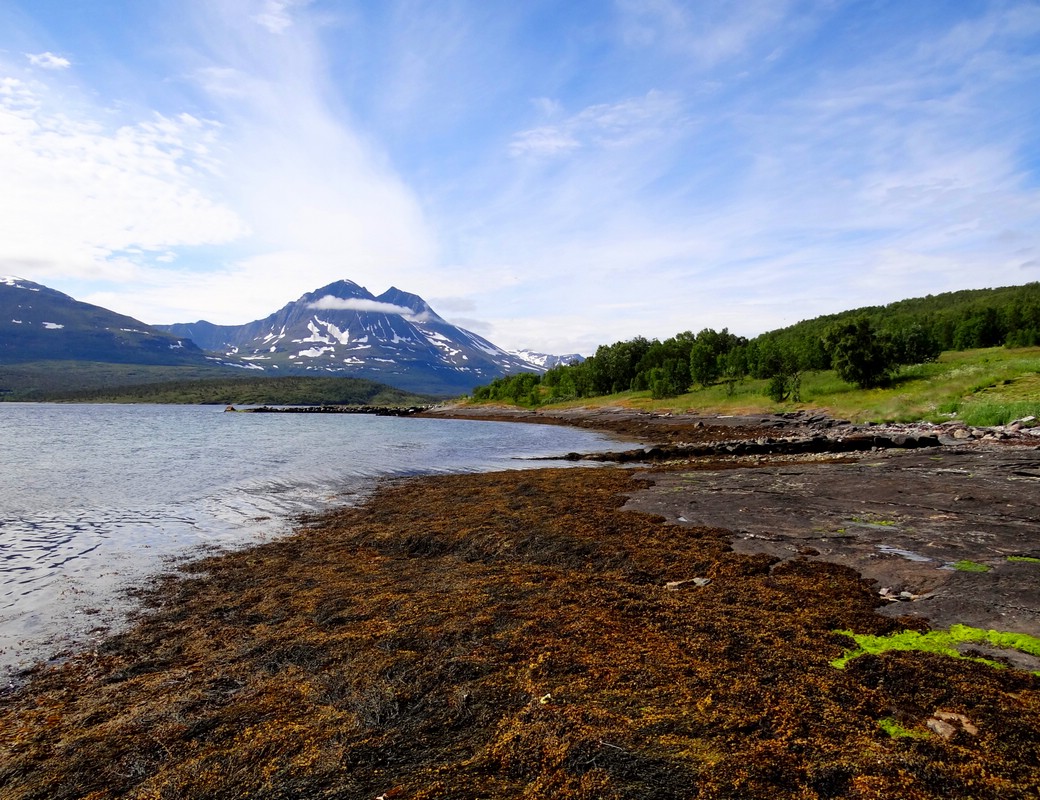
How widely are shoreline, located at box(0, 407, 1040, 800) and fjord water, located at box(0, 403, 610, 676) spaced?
189 cm

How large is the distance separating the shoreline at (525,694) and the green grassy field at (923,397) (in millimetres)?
40221

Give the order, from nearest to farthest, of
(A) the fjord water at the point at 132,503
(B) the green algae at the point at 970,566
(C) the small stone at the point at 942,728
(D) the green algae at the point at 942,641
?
(C) the small stone at the point at 942,728
(D) the green algae at the point at 942,641
(B) the green algae at the point at 970,566
(A) the fjord water at the point at 132,503

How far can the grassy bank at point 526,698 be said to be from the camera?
5.20 metres

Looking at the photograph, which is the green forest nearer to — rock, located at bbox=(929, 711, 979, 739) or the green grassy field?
the green grassy field

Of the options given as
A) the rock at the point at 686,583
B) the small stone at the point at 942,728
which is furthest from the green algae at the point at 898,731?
the rock at the point at 686,583

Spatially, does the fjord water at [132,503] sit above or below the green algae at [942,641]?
below

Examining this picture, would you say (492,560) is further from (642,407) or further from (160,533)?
(642,407)

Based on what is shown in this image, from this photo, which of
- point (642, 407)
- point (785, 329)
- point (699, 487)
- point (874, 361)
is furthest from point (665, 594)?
point (785, 329)

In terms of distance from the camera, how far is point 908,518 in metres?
14.8

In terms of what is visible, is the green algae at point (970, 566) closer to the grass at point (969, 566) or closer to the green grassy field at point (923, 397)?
the grass at point (969, 566)

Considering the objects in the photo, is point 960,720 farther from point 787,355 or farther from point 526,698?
point 787,355

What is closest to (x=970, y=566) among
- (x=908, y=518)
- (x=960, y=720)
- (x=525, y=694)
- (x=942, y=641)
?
(x=942, y=641)

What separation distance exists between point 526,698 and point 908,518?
1367 cm

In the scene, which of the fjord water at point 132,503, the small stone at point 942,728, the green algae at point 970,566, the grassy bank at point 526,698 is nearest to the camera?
the grassy bank at point 526,698
